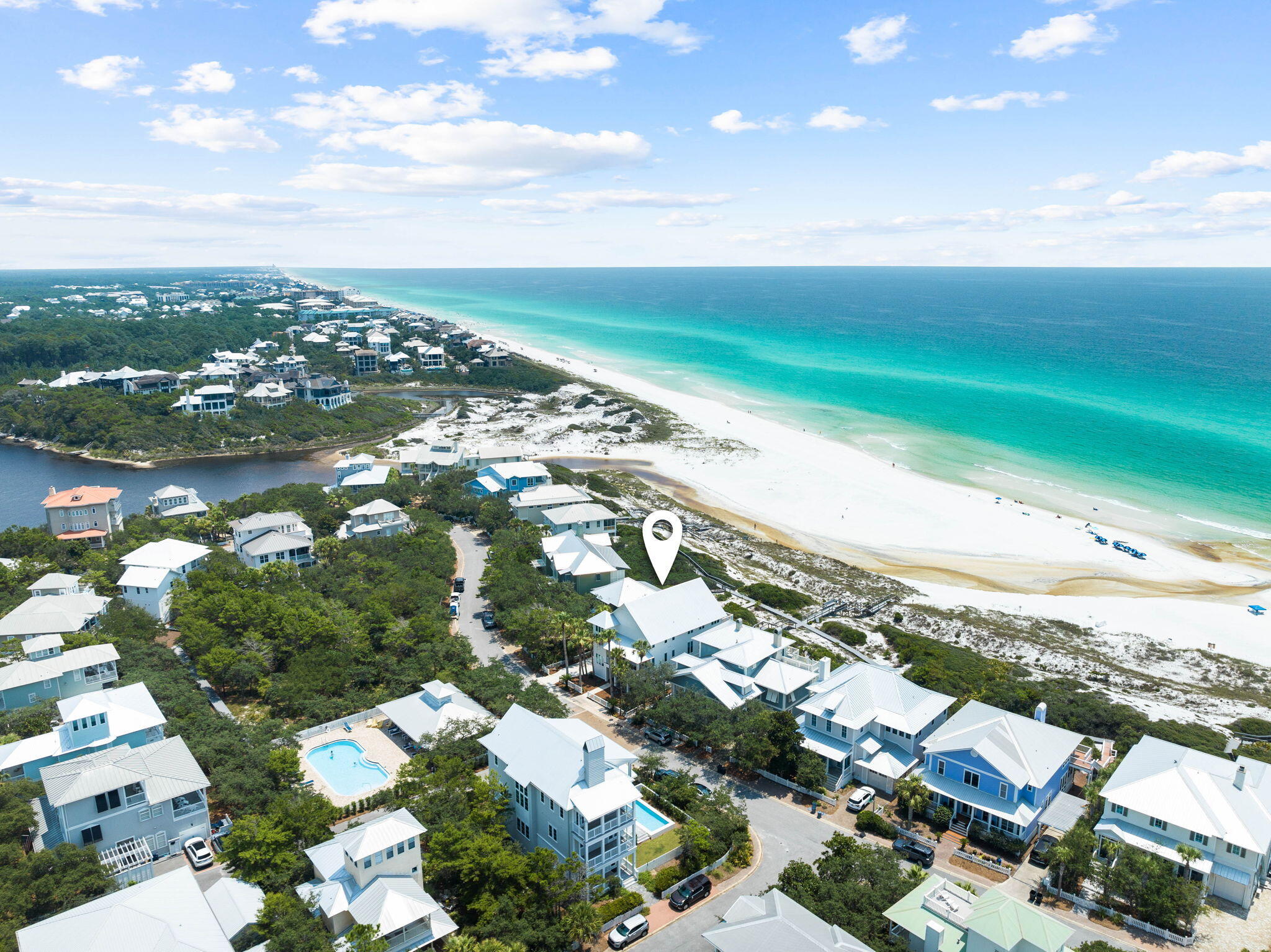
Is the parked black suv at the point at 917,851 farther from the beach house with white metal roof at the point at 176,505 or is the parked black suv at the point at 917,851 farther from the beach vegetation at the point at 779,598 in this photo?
the beach house with white metal roof at the point at 176,505

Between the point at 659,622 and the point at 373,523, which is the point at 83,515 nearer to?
the point at 373,523

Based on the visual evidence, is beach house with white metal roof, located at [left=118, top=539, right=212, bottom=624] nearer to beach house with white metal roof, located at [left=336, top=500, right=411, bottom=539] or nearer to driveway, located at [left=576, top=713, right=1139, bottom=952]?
beach house with white metal roof, located at [left=336, top=500, right=411, bottom=539]

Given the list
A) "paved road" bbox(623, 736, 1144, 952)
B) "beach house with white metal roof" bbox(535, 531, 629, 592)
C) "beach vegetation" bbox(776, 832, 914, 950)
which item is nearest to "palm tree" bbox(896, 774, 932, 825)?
"paved road" bbox(623, 736, 1144, 952)

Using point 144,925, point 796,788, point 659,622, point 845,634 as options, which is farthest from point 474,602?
point 144,925

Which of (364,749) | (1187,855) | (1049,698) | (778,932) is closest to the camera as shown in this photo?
(778,932)

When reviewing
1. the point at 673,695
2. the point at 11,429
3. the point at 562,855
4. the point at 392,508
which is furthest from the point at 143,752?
the point at 11,429
